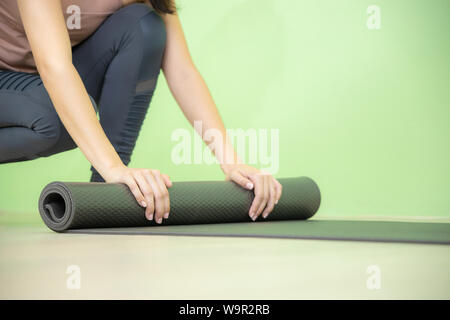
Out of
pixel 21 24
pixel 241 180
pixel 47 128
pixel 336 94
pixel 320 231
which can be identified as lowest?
pixel 320 231

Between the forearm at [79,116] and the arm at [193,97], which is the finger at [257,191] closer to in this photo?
the arm at [193,97]

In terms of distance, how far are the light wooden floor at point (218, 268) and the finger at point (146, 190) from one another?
135 millimetres

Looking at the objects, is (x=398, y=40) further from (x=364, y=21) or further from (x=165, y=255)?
(x=165, y=255)

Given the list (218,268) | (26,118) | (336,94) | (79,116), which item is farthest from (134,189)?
(336,94)

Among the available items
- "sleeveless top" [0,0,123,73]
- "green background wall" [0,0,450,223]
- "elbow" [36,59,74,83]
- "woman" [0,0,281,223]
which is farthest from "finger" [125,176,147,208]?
"green background wall" [0,0,450,223]

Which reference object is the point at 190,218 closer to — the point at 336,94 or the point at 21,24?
the point at 21,24

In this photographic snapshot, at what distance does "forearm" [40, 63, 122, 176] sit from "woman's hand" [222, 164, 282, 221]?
34 centimetres

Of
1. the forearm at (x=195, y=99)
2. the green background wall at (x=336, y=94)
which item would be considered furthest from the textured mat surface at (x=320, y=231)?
the green background wall at (x=336, y=94)

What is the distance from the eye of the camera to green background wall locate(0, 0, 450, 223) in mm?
2670

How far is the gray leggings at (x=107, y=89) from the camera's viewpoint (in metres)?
1.65

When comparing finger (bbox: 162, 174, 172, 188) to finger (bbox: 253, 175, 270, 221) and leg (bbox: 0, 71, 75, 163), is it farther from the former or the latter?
leg (bbox: 0, 71, 75, 163)

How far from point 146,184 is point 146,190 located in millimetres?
Answer: 15

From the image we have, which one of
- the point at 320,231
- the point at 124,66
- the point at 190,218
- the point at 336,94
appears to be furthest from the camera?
the point at 336,94

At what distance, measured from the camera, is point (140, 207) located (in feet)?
4.73
